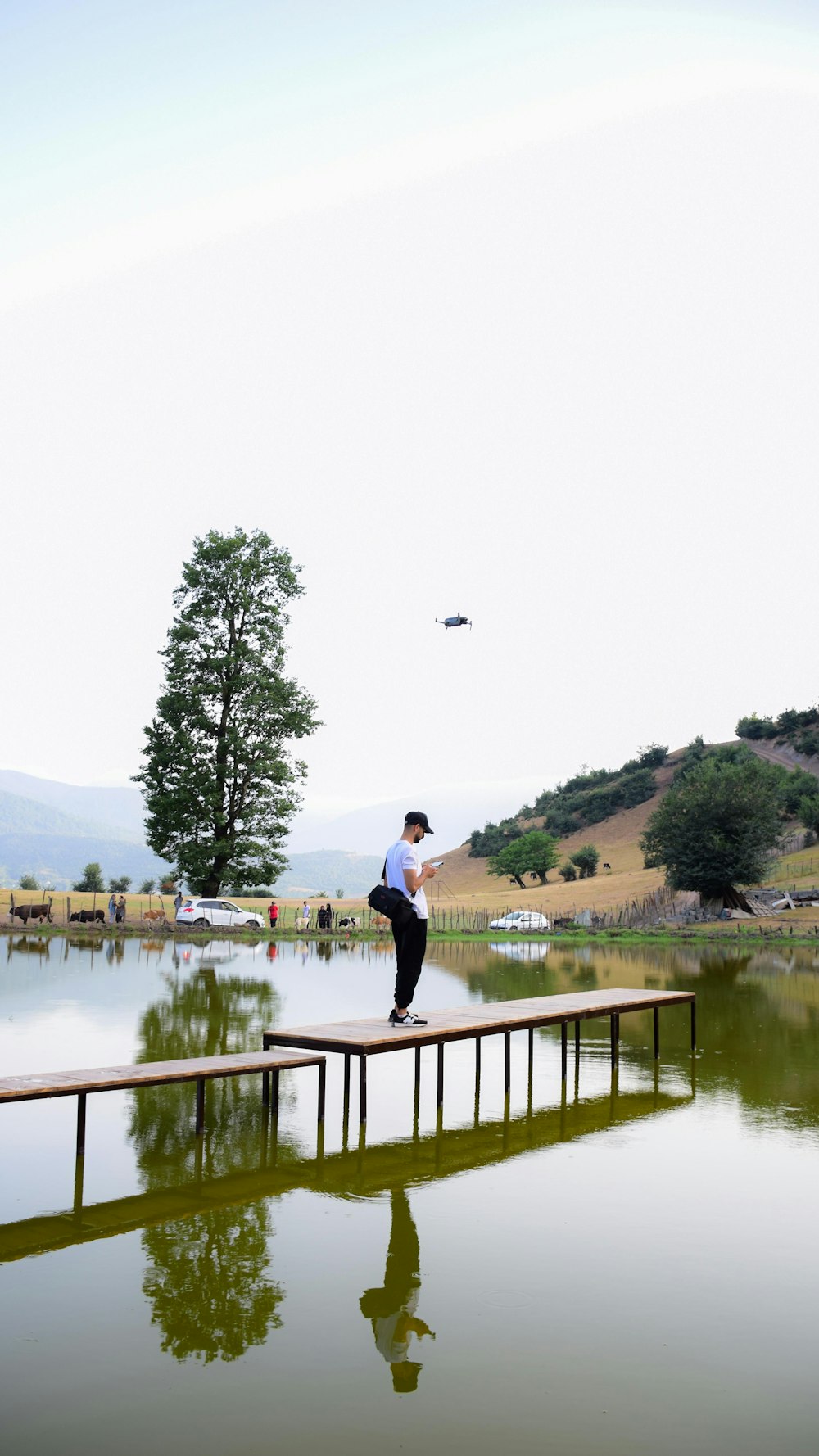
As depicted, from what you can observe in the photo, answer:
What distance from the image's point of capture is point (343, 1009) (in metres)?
20.4

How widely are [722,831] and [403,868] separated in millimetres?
47455

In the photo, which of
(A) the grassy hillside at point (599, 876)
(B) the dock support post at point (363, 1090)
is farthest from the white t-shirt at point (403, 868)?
(A) the grassy hillside at point (599, 876)

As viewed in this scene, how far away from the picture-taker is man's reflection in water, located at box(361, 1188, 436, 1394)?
560cm

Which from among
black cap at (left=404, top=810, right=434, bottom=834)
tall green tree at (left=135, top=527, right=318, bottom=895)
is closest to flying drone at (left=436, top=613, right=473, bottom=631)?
tall green tree at (left=135, top=527, right=318, bottom=895)

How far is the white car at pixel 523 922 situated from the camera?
53.5 metres

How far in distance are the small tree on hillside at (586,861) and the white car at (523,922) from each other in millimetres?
33989

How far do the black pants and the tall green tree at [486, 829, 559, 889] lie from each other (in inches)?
3094

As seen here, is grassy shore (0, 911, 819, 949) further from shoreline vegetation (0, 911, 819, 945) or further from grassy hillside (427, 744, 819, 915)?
grassy hillside (427, 744, 819, 915)

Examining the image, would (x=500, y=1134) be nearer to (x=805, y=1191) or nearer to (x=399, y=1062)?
(x=805, y=1191)

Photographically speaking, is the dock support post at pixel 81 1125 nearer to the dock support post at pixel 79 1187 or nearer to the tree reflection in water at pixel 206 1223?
the dock support post at pixel 79 1187

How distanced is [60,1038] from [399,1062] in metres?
4.52

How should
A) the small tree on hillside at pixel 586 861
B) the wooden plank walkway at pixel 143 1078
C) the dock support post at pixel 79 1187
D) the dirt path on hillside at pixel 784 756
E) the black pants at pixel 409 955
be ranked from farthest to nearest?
the dirt path on hillside at pixel 784 756 → the small tree on hillside at pixel 586 861 → the black pants at pixel 409 955 → the wooden plank walkway at pixel 143 1078 → the dock support post at pixel 79 1187

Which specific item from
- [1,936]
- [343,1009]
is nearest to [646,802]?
[1,936]

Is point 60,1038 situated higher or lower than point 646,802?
lower
